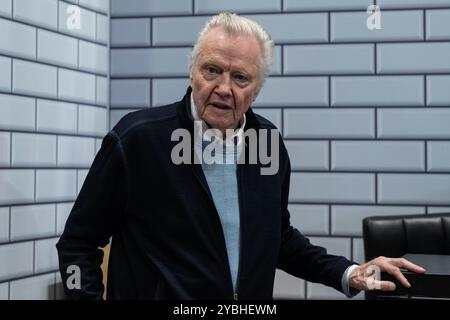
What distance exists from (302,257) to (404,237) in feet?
2.15

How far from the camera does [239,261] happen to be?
1351mm

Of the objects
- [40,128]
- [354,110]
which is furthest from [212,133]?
[354,110]

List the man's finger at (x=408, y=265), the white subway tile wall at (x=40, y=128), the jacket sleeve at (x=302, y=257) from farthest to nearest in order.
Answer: the white subway tile wall at (x=40, y=128), the jacket sleeve at (x=302, y=257), the man's finger at (x=408, y=265)

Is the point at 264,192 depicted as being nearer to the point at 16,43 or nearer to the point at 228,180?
the point at 228,180

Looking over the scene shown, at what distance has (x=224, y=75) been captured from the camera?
51.5 inches

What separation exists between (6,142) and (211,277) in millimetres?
932

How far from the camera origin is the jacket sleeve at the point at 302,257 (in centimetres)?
150

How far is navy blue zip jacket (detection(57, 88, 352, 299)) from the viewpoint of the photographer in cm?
130

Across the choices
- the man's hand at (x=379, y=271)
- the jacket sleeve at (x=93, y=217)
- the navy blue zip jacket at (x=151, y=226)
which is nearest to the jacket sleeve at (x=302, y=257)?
the man's hand at (x=379, y=271)

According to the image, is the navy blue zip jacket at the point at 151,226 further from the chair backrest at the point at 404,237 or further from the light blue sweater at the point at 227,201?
the chair backrest at the point at 404,237

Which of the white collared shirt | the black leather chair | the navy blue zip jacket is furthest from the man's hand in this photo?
the black leather chair

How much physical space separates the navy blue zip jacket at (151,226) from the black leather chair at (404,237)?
816 mm
